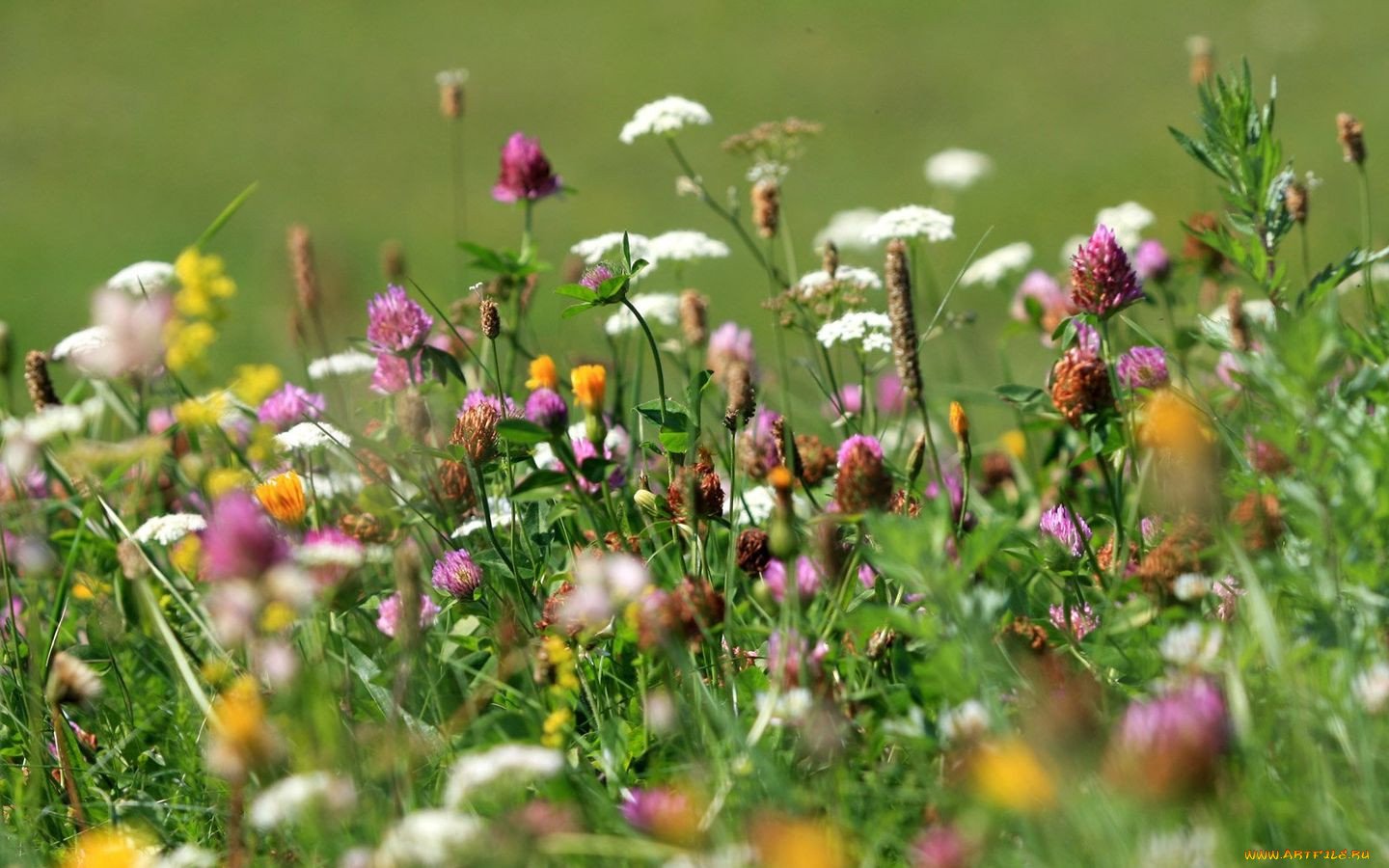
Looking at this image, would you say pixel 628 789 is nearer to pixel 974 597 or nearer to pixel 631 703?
pixel 631 703

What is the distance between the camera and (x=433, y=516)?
79.0 inches

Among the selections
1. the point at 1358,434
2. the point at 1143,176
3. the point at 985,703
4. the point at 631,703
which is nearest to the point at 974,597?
the point at 985,703

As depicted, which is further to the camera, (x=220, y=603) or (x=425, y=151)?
(x=425, y=151)

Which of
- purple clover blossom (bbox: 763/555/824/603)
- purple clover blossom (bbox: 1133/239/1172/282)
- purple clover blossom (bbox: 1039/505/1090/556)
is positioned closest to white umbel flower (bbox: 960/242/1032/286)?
purple clover blossom (bbox: 1133/239/1172/282)

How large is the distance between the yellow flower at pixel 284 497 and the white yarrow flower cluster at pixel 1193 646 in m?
1.00

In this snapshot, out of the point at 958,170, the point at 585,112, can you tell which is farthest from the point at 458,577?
the point at 585,112

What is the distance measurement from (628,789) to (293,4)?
21.1 meters

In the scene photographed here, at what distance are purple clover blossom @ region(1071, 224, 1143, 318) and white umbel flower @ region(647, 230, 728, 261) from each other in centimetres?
88

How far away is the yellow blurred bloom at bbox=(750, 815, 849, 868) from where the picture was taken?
3.09ft

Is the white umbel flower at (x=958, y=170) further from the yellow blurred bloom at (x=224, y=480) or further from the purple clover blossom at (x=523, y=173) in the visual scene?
the yellow blurred bloom at (x=224, y=480)

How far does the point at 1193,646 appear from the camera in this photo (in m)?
1.22

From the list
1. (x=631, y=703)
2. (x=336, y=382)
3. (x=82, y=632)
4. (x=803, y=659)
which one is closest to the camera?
(x=803, y=659)

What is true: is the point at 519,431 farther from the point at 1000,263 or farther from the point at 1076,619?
the point at 1000,263

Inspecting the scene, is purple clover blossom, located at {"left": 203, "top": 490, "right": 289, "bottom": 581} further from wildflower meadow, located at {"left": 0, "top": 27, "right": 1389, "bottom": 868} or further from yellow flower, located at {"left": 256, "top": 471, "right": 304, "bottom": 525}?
yellow flower, located at {"left": 256, "top": 471, "right": 304, "bottom": 525}
